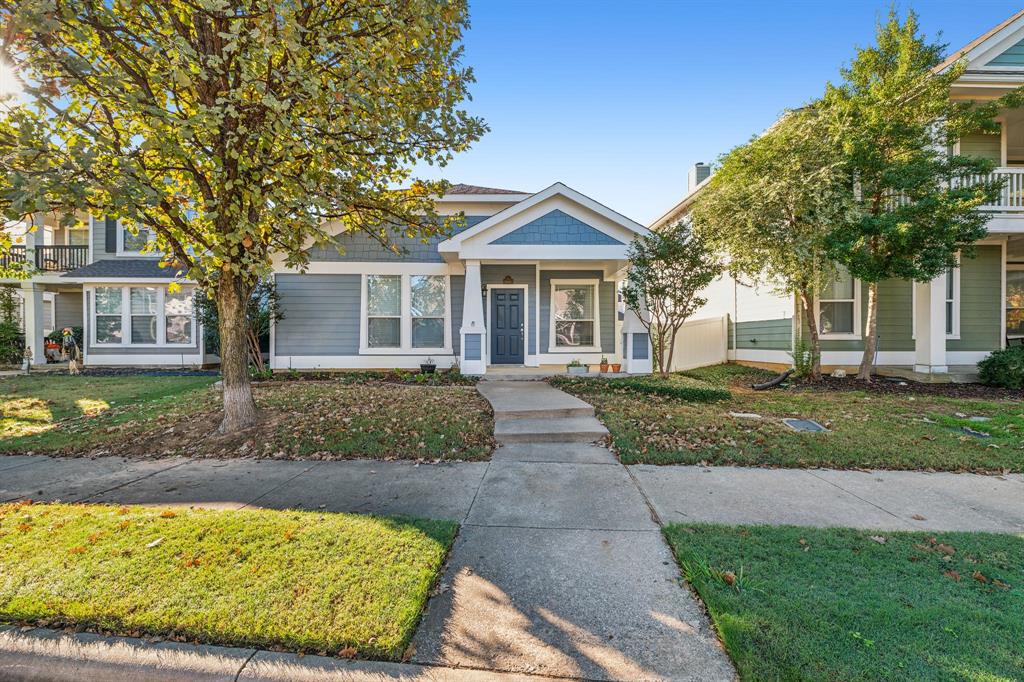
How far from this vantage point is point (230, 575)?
102 inches

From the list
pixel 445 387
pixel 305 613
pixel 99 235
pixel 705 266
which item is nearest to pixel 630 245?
pixel 705 266

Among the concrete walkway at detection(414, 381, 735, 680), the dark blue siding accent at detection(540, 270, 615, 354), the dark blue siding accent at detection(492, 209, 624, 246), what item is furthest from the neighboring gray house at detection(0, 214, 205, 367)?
the concrete walkway at detection(414, 381, 735, 680)

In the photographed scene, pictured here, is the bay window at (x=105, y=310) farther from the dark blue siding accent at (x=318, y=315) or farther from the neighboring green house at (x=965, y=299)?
the neighboring green house at (x=965, y=299)

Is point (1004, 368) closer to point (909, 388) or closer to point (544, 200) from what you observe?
point (909, 388)

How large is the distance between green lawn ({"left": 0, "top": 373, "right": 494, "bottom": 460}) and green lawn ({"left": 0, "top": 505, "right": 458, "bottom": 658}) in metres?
2.03

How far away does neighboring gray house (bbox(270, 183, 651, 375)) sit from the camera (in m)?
11.2

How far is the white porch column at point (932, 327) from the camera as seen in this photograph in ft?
33.2

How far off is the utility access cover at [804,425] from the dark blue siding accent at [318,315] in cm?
972

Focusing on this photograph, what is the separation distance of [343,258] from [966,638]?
11804 mm

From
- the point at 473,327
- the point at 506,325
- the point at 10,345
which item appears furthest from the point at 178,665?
the point at 10,345

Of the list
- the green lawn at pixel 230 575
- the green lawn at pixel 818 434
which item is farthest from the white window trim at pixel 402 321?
the green lawn at pixel 230 575

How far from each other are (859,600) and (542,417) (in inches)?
172

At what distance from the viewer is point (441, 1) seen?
17.6 feet

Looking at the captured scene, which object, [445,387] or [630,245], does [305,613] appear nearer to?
[445,387]
